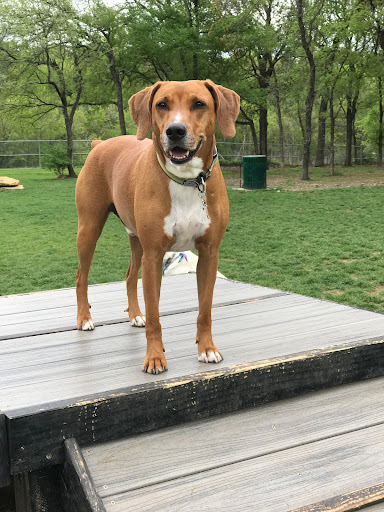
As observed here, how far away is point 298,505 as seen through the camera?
6.17ft

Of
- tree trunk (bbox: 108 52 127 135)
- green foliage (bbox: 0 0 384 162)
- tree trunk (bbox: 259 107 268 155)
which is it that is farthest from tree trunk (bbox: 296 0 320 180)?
tree trunk (bbox: 108 52 127 135)

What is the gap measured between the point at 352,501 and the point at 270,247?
7104mm

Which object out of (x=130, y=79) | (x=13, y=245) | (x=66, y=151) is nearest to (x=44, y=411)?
(x=13, y=245)

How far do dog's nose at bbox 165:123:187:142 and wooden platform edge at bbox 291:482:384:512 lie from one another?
1.56 m

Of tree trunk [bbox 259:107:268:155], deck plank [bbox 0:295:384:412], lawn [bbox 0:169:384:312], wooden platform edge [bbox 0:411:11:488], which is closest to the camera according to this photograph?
wooden platform edge [bbox 0:411:11:488]

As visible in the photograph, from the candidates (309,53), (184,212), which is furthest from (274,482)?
(309,53)

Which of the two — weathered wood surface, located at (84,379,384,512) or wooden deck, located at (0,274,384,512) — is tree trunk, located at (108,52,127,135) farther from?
weathered wood surface, located at (84,379,384,512)

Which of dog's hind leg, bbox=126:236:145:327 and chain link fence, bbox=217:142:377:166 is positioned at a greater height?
chain link fence, bbox=217:142:377:166

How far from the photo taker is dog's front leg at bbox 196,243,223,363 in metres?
2.65

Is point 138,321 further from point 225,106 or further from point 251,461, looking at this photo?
point 225,106

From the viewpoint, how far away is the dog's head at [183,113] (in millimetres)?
2260

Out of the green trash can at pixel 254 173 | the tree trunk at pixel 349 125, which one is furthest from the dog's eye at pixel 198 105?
the tree trunk at pixel 349 125

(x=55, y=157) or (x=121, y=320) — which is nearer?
(x=121, y=320)

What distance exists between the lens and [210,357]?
2.61 meters
